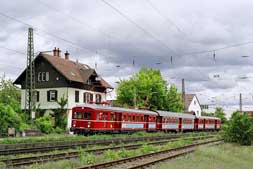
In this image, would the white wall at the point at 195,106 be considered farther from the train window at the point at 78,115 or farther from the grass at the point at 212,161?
the grass at the point at 212,161

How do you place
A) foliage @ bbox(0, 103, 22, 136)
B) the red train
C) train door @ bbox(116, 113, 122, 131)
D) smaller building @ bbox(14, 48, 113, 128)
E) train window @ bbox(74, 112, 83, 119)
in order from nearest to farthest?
1. the red train
2. foliage @ bbox(0, 103, 22, 136)
3. train window @ bbox(74, 112, 83, 119)
4. train door @ bbox(116, 113, 122, 131)
5. smaller building @ bbox(14, 48, 113, 128)

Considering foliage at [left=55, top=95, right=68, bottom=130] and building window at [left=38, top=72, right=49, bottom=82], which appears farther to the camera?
building window at [left=38, top=72, right=49, bottom=82]

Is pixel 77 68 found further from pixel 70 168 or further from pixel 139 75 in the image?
pixel 70 168

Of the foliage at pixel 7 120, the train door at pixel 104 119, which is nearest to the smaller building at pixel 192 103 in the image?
the train door at pixel 104 119

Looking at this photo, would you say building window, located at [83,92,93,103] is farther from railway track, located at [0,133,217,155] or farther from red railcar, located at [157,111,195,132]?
railway track, located at [0,133,217,155]

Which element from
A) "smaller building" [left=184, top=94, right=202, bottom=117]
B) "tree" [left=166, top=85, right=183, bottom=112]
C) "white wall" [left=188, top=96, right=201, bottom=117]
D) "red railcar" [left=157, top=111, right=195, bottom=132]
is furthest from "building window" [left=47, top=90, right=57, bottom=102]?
"white wall" [left=188, top=96, right=201, bottom=117]

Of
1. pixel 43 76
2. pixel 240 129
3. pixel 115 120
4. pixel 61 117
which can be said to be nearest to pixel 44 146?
pixel 115 120

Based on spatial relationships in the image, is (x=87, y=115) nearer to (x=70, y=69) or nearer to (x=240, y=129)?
(x=240, y=129)

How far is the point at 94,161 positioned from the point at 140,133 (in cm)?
2555

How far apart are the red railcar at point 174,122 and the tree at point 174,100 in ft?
34.5

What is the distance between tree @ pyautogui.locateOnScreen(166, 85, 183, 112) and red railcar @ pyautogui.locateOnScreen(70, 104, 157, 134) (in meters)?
30.8

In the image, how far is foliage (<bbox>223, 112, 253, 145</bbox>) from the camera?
32.6m

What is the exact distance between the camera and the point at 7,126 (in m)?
37.3

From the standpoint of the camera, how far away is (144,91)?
7144cm
